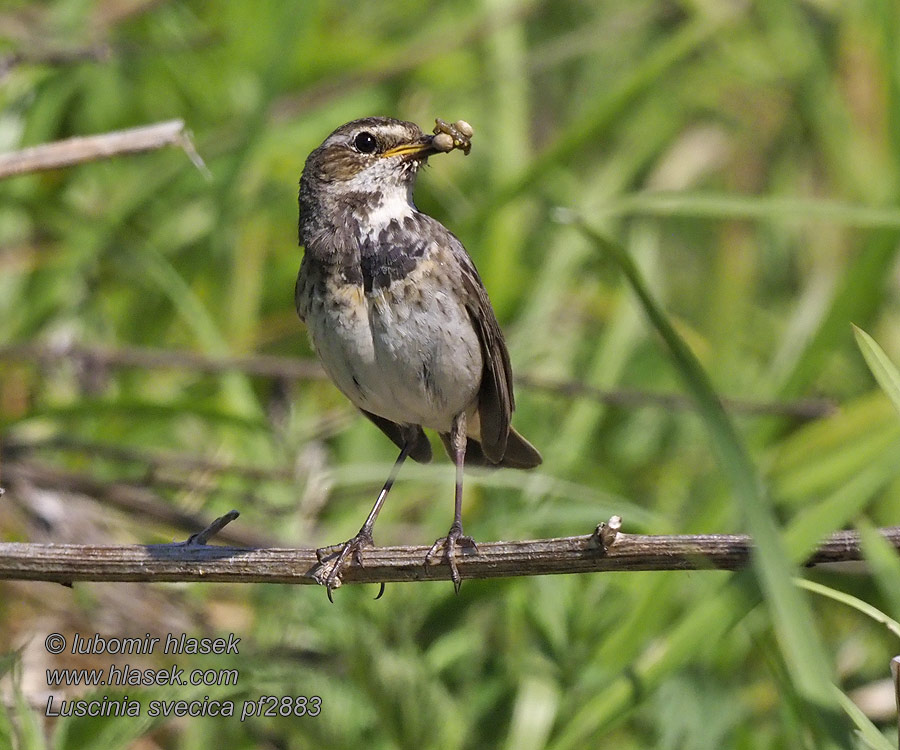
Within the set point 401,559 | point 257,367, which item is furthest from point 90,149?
point 257,367

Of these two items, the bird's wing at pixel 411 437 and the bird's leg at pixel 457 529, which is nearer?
the bird's leg at pixel 457 529

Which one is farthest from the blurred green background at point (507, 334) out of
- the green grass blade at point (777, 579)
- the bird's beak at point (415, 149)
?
the bird's beak at point (415, 149)

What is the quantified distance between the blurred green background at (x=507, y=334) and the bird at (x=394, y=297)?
590 mm

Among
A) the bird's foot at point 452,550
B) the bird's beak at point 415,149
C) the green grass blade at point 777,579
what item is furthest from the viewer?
the bird's beak at point 415,149

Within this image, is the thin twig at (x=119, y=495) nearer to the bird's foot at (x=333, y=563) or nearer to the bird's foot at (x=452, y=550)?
the bird's foot at (x=333, y=563)

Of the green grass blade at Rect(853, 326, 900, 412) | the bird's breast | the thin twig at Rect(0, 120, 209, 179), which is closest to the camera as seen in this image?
the green grass blade at Rect(853, 326, 900, 412)

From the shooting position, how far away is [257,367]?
484 centimetres

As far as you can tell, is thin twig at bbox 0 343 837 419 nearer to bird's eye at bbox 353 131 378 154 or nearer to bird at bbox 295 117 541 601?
bird at bbox 295 117 541 601

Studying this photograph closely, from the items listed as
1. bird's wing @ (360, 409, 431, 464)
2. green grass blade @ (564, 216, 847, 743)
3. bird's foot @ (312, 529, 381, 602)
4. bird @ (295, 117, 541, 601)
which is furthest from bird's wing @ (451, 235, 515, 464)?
green grass blade @ (564, 216, 847, 743)

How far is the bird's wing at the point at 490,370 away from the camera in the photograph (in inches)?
151

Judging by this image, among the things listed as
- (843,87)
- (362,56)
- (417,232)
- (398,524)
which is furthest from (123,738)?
(843,87)

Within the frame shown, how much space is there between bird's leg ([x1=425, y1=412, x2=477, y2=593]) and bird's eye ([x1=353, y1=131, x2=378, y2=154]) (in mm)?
886

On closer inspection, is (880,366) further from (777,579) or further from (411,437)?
(411,437)

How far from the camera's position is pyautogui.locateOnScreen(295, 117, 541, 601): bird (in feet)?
11.8
